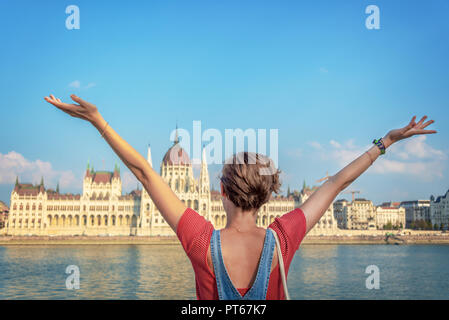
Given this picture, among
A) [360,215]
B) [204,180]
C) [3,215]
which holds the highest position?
[204,180]

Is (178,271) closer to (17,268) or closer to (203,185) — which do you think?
(17,268)

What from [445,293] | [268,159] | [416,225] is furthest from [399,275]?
[416,225]

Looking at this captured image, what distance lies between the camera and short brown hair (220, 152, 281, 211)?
1.35 meters

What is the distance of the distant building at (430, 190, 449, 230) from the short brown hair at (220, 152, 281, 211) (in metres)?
79.5

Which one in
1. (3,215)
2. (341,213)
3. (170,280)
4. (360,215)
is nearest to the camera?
(170,280)

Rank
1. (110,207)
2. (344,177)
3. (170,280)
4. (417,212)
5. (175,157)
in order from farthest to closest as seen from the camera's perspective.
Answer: (417,212) < (175,157) < (110,207) < (170,280) < (344,177)

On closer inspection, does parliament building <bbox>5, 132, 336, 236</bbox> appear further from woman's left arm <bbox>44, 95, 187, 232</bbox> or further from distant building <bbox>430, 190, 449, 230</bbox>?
woman's left arm <bbox>44, 95, 187, 232</bbox>

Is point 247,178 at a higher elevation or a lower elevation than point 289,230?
→ higher

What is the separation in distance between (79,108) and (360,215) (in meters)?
76.3

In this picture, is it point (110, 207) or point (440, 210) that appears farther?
point (440, 210)

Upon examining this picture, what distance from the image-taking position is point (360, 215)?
238 ft

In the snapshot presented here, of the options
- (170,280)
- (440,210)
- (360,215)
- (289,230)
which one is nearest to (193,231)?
(289,230)

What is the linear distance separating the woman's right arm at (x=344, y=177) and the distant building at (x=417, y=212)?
8350 centimetres

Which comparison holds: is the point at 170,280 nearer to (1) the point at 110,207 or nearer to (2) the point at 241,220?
(2) the point at 241,220
